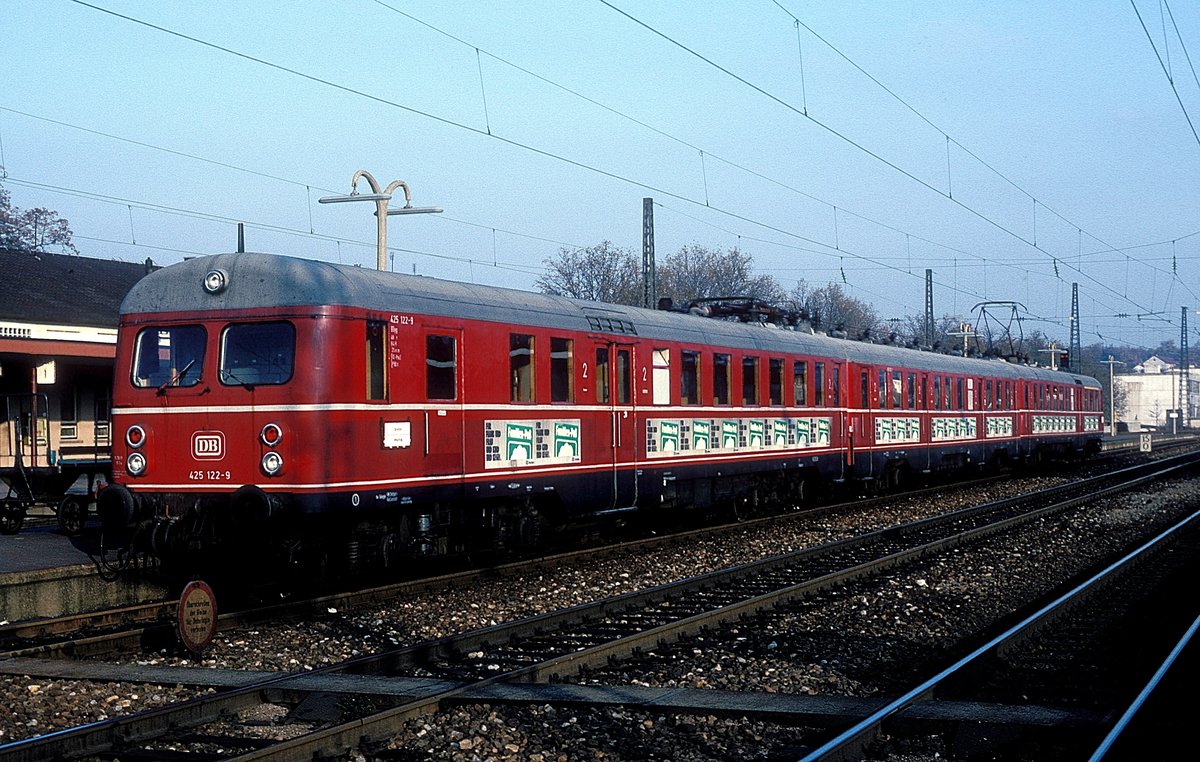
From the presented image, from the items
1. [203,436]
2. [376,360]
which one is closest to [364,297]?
[376,360]

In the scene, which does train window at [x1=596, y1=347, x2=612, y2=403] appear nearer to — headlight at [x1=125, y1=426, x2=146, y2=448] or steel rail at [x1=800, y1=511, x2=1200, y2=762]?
headlight at [x1=125, y1=426, x2=146, y2=448]

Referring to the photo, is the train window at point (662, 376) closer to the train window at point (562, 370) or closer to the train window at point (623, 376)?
the train window at point (623, 376)

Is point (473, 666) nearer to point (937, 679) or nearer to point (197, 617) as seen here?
point (197, 617)

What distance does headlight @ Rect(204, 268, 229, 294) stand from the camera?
1248 centimetres

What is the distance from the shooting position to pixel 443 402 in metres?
13.4

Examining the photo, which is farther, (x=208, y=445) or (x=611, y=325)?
(x=611, y=325)

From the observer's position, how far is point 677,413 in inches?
728

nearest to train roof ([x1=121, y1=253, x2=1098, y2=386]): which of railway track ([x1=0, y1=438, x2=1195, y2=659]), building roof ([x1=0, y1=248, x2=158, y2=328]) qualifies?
railway track ([x1=0, y1=438, x2=1195, y2=659])

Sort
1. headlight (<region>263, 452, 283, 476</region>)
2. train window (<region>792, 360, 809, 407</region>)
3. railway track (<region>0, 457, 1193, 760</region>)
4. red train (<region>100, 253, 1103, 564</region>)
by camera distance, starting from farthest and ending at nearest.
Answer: train window (<region>792, 360, 809, 407</region>)
red train (<region>100, 253, 1103, 564</region>)
headlight (<region>263, 452, 283, 476</region>)
railway track (<region>0, 457, 1193, 760</region>)

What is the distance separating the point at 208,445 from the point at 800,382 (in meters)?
13.0

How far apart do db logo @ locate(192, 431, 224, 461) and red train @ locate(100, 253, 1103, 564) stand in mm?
17

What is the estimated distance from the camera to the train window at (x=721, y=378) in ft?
64.6

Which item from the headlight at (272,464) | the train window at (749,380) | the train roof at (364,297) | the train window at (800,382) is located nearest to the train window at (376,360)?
the train roof at (364,297)

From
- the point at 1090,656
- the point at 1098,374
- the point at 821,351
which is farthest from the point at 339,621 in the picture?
the point at 1098,374
